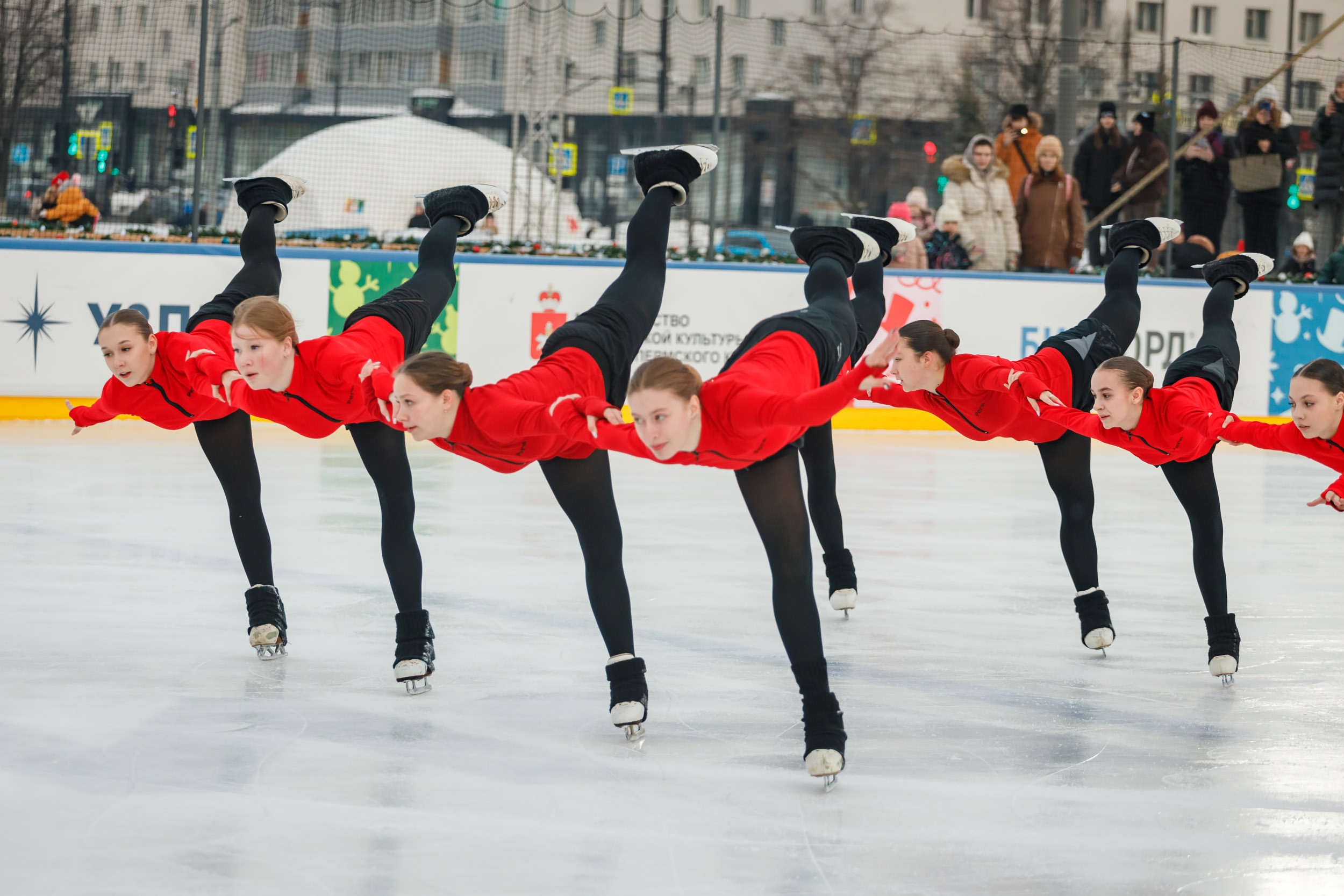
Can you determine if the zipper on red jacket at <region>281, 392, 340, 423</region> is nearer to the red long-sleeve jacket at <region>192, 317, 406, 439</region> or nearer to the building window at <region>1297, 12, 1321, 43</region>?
the red long-sleeve jacket at <region>192, 317, 406, 439</region>

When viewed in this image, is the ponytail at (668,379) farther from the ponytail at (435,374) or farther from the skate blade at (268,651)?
the skate blade at (268,651)

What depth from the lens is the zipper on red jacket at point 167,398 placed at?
445 cm

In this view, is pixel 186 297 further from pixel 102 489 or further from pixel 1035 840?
pixel 1035 840

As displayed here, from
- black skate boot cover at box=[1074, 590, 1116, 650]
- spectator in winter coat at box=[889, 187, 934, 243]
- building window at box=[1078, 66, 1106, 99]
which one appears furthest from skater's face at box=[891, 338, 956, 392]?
building window at box=[1078, 66, 1106, 99]

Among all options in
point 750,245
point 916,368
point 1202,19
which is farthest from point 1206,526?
point 1202,19

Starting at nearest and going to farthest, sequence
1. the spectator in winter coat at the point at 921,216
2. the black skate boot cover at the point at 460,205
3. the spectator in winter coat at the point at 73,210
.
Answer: the black skate boot cover at the point at 460,205, the spectator in winter coat at the point at 73,210, the spectator in winter coat at the point at 921,216

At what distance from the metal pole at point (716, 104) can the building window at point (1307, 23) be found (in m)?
30.4

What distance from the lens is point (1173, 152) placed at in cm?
1263

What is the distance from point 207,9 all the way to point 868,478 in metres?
6.39

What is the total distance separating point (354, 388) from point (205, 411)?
73cm

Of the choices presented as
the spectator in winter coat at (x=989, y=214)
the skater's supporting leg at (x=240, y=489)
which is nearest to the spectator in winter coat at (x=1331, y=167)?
the spectator in winter coat at (x=989, y=214)

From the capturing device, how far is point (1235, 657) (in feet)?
14.5

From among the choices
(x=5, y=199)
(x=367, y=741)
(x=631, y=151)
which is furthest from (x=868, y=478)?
(x=5, y=199)

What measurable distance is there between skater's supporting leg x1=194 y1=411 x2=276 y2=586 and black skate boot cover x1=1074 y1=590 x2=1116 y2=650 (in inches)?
105
